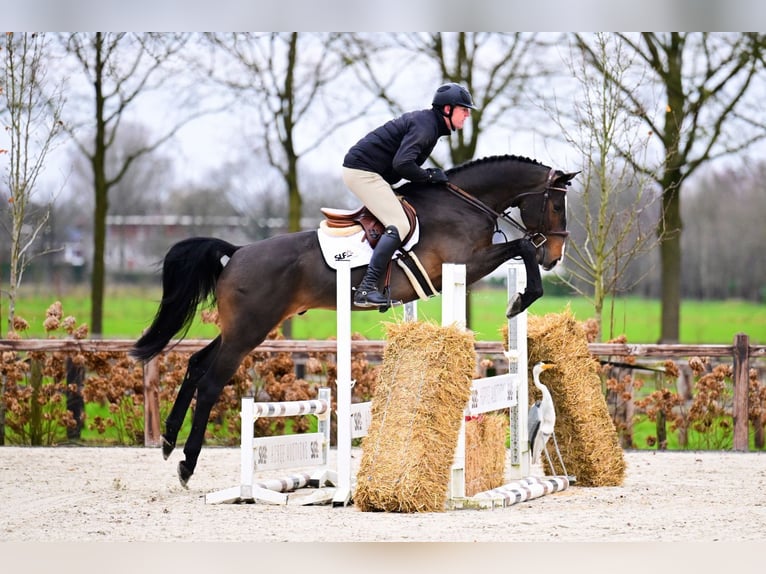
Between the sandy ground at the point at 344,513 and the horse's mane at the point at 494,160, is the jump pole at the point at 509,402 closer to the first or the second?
the sandy ground at the point at 344,513

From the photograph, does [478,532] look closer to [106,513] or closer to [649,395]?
[106,513]

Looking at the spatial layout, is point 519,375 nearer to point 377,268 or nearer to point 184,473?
point 377,268

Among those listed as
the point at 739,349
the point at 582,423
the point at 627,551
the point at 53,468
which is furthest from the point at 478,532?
the point at 739,349

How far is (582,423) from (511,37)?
5.96 m

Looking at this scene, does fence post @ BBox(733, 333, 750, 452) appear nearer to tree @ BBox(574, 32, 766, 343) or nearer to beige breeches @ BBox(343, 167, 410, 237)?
tree @ BBox(574, 32, 766, 343)

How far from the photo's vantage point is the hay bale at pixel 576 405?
5781 millimetres

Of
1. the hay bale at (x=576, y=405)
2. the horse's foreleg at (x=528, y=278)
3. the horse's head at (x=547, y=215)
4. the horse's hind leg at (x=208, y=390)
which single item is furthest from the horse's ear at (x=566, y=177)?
the horse's hind leg at (x=208, y=390)

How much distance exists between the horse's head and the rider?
1.75 feet

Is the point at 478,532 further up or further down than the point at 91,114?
further down

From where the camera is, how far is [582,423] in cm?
577

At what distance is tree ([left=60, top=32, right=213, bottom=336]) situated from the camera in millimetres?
10070

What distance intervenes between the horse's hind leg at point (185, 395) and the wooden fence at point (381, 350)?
2.10 meters

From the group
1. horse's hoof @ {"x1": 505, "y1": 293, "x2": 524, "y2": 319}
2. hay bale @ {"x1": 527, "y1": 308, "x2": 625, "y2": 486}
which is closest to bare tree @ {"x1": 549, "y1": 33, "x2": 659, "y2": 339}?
hay bale @ {"x1": 527, "y1": 308, "x2": 625, "y2": 486}

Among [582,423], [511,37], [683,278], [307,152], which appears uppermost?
[511,37]
